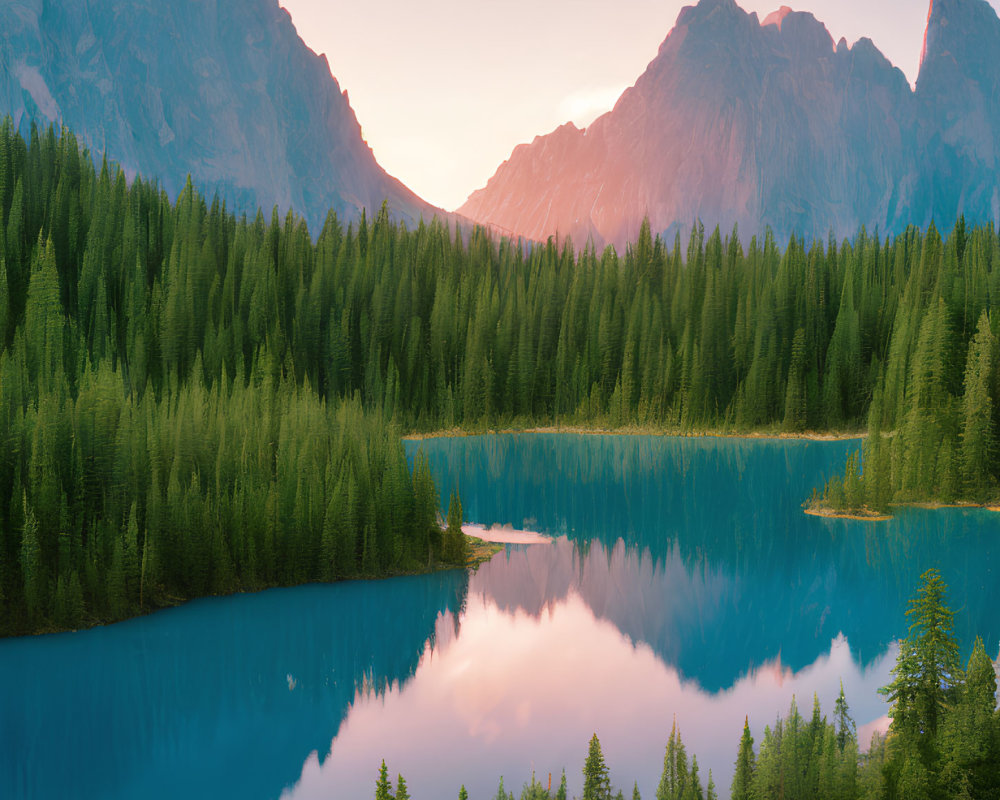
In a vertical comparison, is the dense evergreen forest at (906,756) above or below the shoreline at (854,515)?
below

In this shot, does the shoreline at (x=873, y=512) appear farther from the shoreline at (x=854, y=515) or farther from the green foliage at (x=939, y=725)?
the green foliage at (x=939, y=725)

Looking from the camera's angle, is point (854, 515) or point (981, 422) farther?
point (981, 422)

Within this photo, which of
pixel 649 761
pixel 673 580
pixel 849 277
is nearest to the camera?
pixel 649 761

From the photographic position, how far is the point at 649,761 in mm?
13344

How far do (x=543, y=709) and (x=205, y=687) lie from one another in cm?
550

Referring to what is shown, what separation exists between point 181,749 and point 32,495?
281 inches

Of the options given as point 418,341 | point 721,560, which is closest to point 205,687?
point 721,560

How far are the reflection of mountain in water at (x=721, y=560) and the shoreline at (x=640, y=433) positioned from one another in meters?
18.3

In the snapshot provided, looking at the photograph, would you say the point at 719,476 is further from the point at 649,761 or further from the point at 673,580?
the point at 649,761

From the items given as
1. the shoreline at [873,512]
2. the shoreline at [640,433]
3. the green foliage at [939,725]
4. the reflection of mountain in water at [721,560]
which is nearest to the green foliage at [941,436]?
the shoreline at [873,512]

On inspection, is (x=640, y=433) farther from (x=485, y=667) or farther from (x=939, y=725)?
(x=939, y=725)

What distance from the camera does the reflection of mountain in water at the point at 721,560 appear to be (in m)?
20.4

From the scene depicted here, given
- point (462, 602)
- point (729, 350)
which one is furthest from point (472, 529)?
point (729, 350)

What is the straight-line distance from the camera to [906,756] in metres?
9.71
